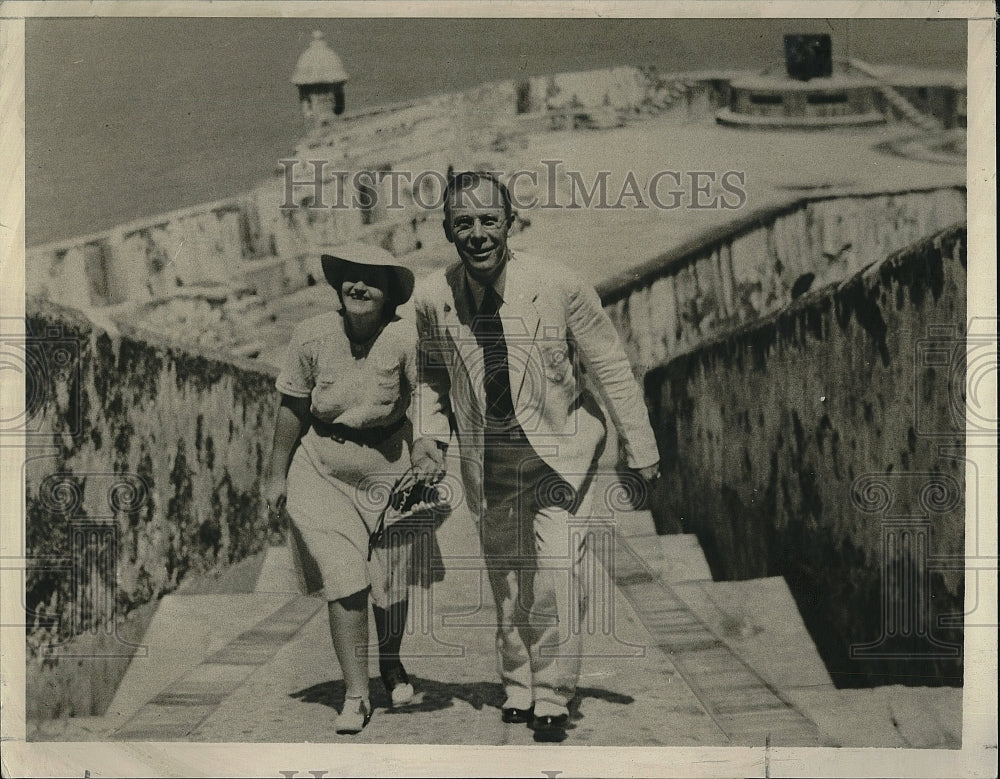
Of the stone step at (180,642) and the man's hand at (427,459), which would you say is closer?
the man's hand at (427,459)

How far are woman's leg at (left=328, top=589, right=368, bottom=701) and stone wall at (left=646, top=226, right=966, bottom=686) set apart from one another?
4.49 ft

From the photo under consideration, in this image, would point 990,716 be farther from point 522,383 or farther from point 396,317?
point 396,317

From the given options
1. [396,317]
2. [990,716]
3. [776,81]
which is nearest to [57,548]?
[396,317]

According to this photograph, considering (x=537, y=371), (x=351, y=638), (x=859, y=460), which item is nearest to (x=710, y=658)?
(x=859, y=460)

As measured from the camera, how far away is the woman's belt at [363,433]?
6.02 metres

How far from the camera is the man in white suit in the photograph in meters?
6.02

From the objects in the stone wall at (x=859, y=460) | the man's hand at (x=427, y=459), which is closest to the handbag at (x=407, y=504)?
the man's hand at (x=427, y=459)

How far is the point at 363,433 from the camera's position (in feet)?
19.7

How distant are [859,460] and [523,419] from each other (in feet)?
4.89

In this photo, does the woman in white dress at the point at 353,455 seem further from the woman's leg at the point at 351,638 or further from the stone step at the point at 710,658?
the stone step at the point at 710,658

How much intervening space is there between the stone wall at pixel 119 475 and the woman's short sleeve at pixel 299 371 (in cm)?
14

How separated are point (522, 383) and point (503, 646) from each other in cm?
115

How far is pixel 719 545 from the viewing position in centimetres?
614

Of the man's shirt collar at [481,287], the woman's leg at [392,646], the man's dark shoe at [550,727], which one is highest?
the man's shirt collar at [481,287]
